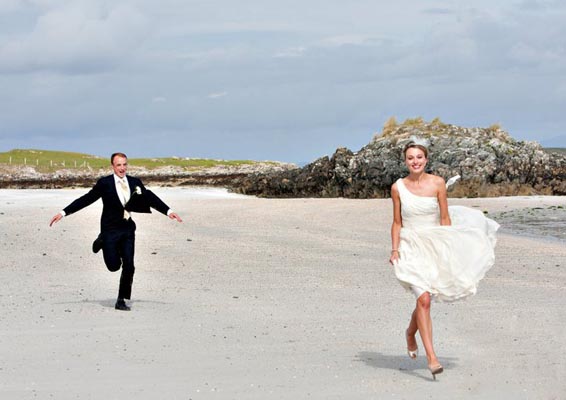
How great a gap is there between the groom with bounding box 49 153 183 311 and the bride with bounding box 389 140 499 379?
434cm

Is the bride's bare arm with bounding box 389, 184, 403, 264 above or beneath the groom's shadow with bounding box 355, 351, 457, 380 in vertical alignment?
above

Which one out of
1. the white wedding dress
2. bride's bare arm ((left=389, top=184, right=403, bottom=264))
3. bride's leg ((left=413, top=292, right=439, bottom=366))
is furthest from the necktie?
bride's leg ((left=413, top=292, right=439, bottom=366))

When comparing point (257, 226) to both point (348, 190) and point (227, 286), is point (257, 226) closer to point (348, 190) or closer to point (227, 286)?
point (227, 286)

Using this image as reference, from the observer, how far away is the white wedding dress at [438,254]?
338 inches

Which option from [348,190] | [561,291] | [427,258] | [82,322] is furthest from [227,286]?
[348,190]

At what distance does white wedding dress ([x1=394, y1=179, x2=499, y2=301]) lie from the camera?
859cm

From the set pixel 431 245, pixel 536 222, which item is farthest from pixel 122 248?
pixel 536 222

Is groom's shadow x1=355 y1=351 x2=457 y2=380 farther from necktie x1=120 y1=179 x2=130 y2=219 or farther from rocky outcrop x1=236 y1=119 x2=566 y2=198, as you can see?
rocky outcrop x1=236 y1=119 x2=566 y2=198

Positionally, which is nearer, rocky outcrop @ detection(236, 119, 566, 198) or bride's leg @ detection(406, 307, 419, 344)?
bride's leg @ detection(406, 307, 419, 344)

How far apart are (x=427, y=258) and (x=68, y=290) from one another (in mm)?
6751

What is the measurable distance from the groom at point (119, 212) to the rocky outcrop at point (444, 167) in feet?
83.8

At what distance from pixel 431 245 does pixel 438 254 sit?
0.10 meters

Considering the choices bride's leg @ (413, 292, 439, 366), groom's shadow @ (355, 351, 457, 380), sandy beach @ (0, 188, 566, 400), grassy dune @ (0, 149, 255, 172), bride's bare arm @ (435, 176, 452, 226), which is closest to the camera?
sandy beach @ (0, 188, 566, 400)

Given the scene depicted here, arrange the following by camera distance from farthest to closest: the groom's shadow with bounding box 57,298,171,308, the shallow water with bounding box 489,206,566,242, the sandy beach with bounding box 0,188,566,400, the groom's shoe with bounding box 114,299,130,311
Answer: the shallow water with bounding box 489,206,566,242, the groom's shadow with bounding box 57,298,171,308, the groom's shoe with bounding box 114,299,130,311, the sandy beach with bounding box 0,188,566,400
